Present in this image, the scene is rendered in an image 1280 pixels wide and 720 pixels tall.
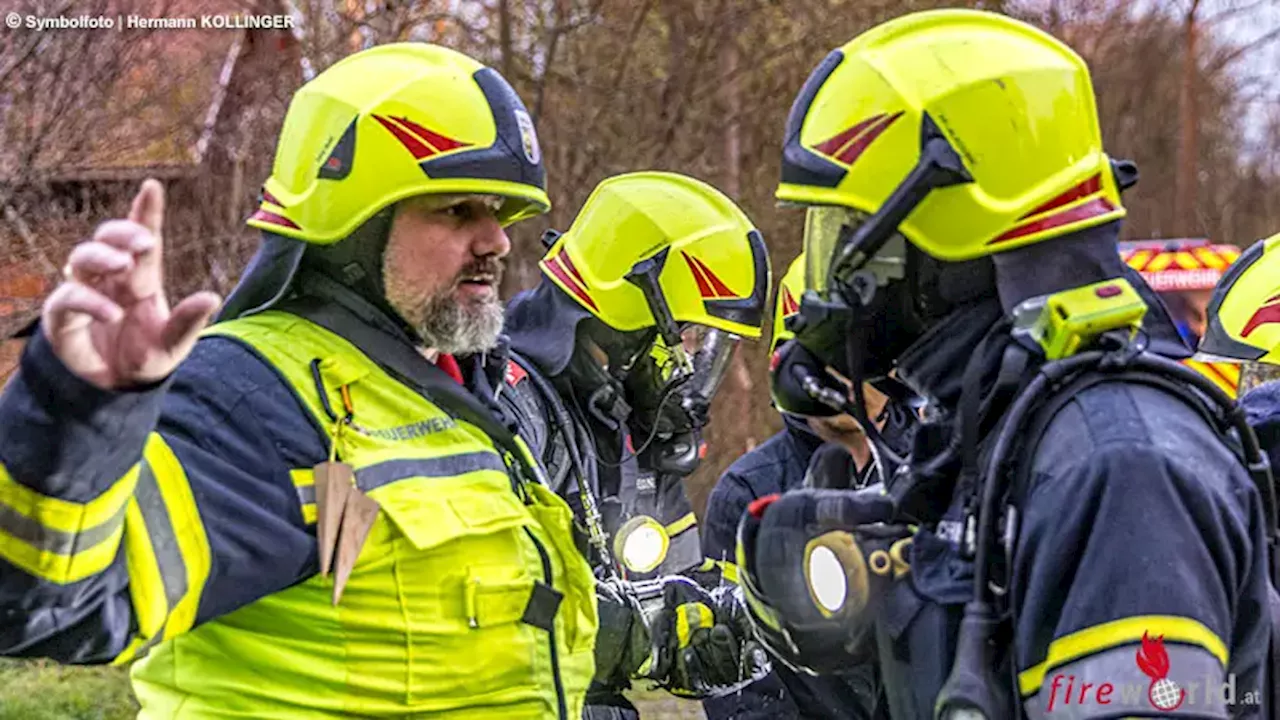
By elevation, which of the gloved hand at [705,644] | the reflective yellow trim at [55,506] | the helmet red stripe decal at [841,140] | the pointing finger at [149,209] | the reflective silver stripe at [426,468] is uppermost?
the helmet red stripe decal at [841,140]

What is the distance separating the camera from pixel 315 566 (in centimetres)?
305

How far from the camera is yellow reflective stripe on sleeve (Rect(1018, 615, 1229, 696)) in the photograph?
2148 millimetres

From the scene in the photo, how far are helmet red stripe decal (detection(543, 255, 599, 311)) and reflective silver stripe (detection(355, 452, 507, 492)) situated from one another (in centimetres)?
219

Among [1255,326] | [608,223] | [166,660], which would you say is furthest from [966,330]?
[608,223]

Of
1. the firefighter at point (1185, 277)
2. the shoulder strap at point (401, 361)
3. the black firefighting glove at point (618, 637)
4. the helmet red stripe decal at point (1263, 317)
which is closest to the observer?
the shoulder strap at point (401, 361)

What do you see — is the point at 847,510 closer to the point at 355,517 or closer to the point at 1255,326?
the point at 355,517

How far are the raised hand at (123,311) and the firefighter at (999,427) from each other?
1.08 meters

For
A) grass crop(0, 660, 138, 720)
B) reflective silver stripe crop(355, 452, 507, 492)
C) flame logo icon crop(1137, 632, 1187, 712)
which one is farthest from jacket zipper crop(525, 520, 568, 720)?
grass crop(0, 660, 138, 720)

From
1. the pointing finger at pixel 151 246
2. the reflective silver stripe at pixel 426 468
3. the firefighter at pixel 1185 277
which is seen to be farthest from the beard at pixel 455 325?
the firefighter at pixel 1185 277

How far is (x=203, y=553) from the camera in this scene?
282 cm

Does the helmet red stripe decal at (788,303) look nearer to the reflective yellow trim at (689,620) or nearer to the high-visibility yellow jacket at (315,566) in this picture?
the reflective yellow trim at (689,620)

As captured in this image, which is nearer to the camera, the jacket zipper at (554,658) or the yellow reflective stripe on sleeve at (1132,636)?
the yellow reflective stripe on sleeve at (1132,636)

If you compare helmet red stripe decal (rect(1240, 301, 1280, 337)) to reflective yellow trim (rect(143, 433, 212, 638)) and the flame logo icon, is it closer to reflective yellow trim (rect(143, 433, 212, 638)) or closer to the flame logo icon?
the flame logo icon

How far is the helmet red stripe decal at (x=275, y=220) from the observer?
3.45 meters
